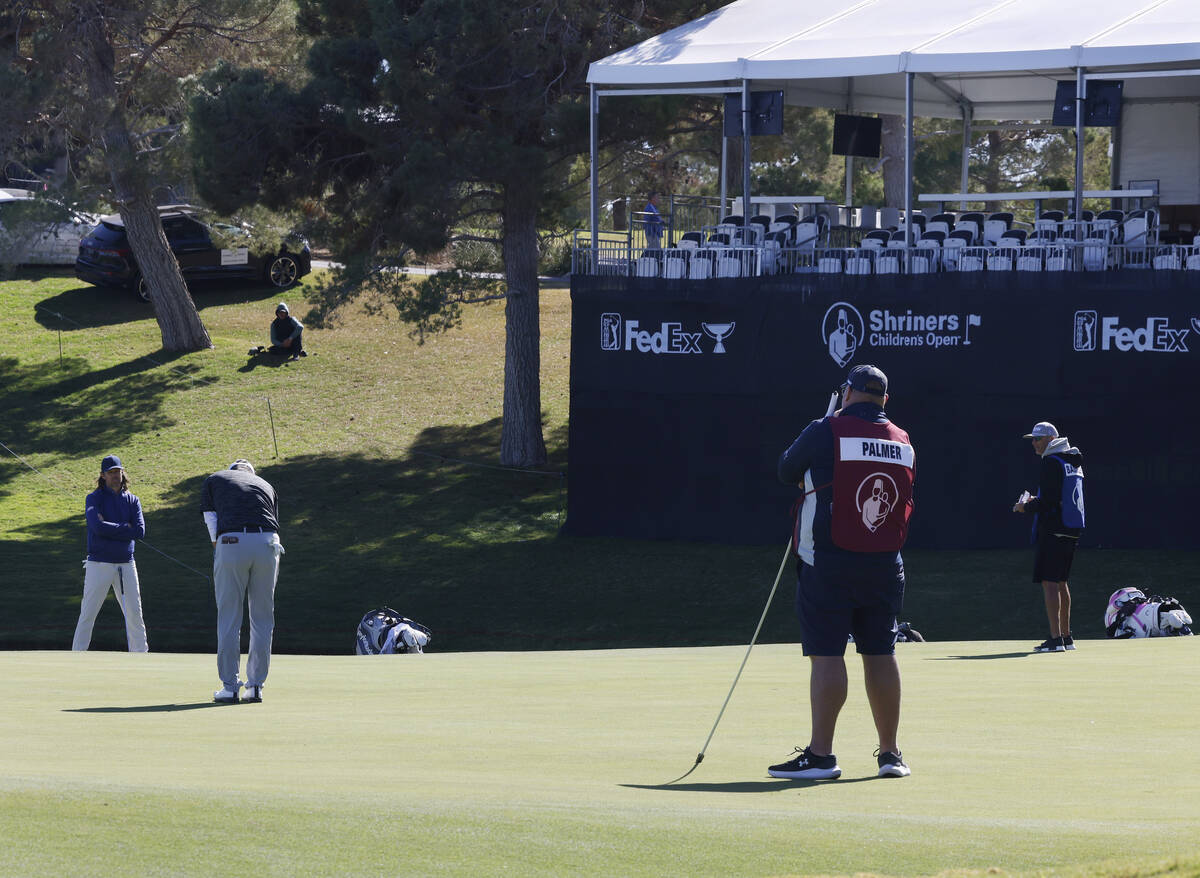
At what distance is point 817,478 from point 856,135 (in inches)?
870

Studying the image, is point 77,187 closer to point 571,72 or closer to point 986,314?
point 571,72

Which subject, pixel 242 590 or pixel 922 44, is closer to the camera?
pixel 242 590

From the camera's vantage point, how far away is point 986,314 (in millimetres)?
21188

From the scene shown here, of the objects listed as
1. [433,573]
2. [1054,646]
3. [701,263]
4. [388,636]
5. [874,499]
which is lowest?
[433,573]

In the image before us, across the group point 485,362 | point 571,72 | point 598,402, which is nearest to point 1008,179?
point 485,362

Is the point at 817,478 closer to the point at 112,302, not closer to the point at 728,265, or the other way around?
the point at 728,265

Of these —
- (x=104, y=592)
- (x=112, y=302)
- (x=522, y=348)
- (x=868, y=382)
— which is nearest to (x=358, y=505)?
(x=522, y=348)

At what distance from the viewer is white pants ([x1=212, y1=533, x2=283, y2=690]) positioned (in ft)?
34.9

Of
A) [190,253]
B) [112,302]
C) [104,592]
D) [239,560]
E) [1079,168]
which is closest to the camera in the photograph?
[239,560]

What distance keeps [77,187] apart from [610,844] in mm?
28856

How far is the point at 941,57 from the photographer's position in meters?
21.4

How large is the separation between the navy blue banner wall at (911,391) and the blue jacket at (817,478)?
46.8 feet

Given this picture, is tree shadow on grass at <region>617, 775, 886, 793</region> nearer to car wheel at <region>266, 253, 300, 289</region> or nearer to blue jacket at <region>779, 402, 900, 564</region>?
blue jacket at <region>779, 402, 900, 564</region>

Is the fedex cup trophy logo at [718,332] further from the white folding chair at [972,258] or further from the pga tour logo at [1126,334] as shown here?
the pga tour logo at [1126,334]
